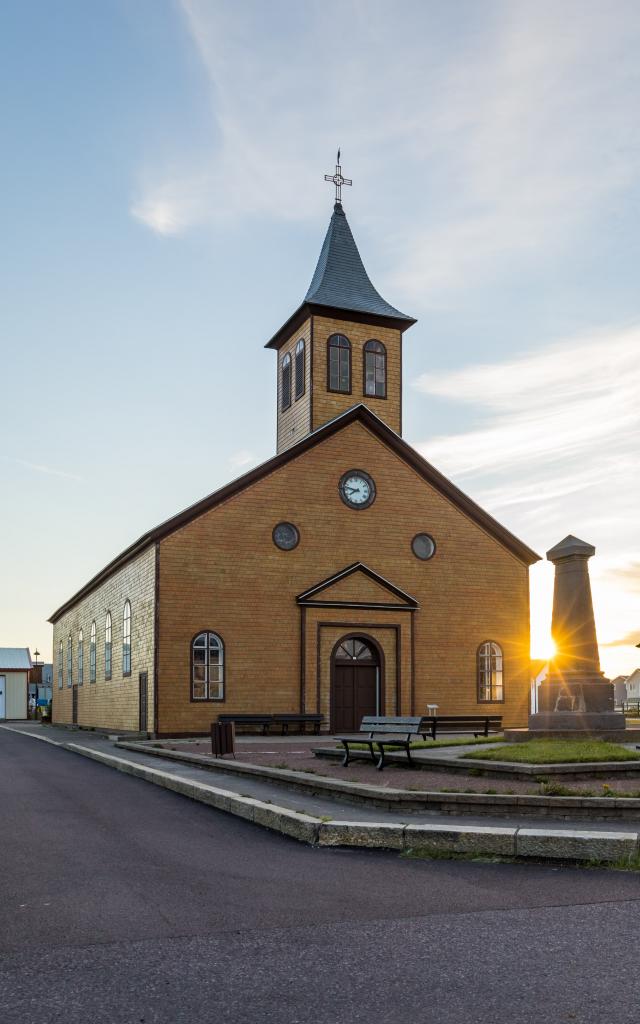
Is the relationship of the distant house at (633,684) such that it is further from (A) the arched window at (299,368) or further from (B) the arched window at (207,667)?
(B) the arched window at (207,667)

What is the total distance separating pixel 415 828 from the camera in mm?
9312

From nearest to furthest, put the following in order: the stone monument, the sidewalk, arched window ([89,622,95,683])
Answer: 1. the sidewalk
2. the stone monument
3. arched window ([89,622,95,683])

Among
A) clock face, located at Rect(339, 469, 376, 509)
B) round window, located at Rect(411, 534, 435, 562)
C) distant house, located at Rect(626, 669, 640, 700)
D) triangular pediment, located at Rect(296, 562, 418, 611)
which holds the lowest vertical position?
distant house, located at Rect(626, 669, 640, 700)

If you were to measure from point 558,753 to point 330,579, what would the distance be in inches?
665

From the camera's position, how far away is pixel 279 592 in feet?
98.6

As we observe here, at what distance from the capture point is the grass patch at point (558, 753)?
13.3 m

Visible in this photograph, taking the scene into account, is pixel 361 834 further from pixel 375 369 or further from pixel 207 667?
pixel 375 369

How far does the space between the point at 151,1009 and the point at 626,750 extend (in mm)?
10955

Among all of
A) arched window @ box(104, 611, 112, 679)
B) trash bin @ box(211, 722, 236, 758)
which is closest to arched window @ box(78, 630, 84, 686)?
arched window @ box(104, 611, 112, 679)

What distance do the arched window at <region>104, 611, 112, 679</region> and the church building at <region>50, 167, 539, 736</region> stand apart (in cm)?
24

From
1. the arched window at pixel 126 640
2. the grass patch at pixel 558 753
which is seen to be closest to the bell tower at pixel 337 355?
the arched window at pixel 126 640

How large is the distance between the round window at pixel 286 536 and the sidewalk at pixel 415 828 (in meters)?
16.7

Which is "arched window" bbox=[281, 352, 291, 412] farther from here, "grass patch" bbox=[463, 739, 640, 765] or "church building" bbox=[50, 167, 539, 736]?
"grass patch" bbox=[463, 739, 640, 765]

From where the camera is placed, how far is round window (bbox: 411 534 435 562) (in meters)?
32.5
